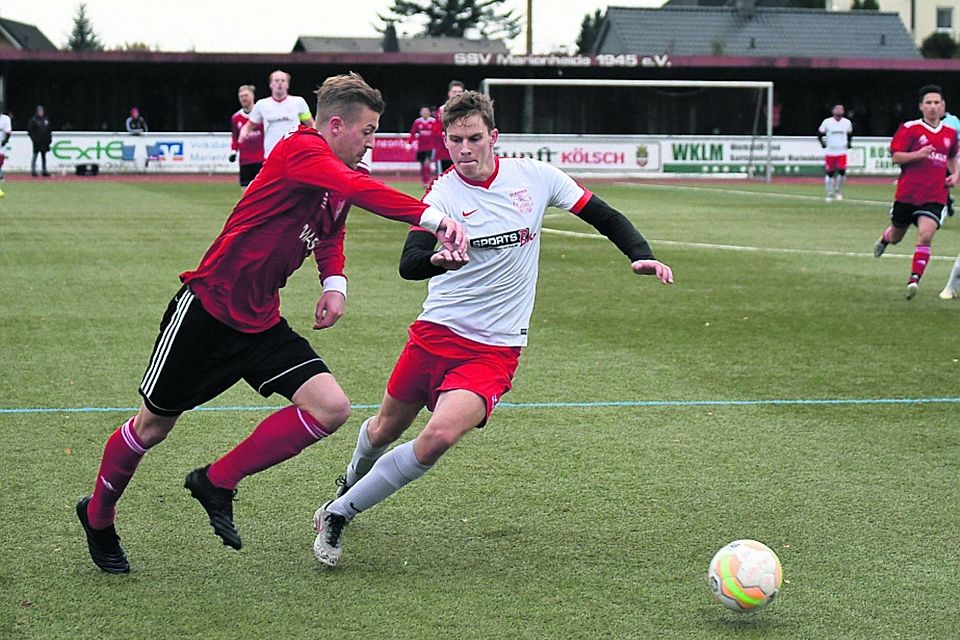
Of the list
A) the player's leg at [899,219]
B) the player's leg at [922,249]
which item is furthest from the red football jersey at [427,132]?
the player's leg at [922,249]

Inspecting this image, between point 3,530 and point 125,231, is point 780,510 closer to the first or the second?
point 3,530

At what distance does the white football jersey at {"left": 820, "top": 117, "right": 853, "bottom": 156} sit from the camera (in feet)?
98.9

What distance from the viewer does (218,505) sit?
477cm

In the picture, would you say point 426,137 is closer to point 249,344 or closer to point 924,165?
point 924,165

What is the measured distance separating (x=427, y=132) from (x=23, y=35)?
5368 centimetres

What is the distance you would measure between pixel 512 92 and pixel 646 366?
3708cm

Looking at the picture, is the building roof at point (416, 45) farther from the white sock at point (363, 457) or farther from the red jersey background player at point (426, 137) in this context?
the white sock at point (363, 457)

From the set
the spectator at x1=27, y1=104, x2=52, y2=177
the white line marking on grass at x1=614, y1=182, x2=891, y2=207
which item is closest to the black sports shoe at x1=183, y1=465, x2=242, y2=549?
the white line marking on grass at x1=614, y1=182, x2=891, y2=207

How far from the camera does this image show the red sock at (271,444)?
483 centimetres

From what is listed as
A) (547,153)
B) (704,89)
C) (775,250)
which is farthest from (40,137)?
(775,250)

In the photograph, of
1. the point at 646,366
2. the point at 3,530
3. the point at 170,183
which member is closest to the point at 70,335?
the point at 646,366

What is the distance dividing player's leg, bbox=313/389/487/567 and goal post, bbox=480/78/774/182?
113 ft

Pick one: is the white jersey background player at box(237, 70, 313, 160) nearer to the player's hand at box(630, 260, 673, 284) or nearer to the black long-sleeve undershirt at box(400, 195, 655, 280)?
the black long-sleeve undershirt at box(400, 195, 655, 280)

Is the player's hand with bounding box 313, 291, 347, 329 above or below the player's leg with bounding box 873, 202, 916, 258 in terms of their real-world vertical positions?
above
